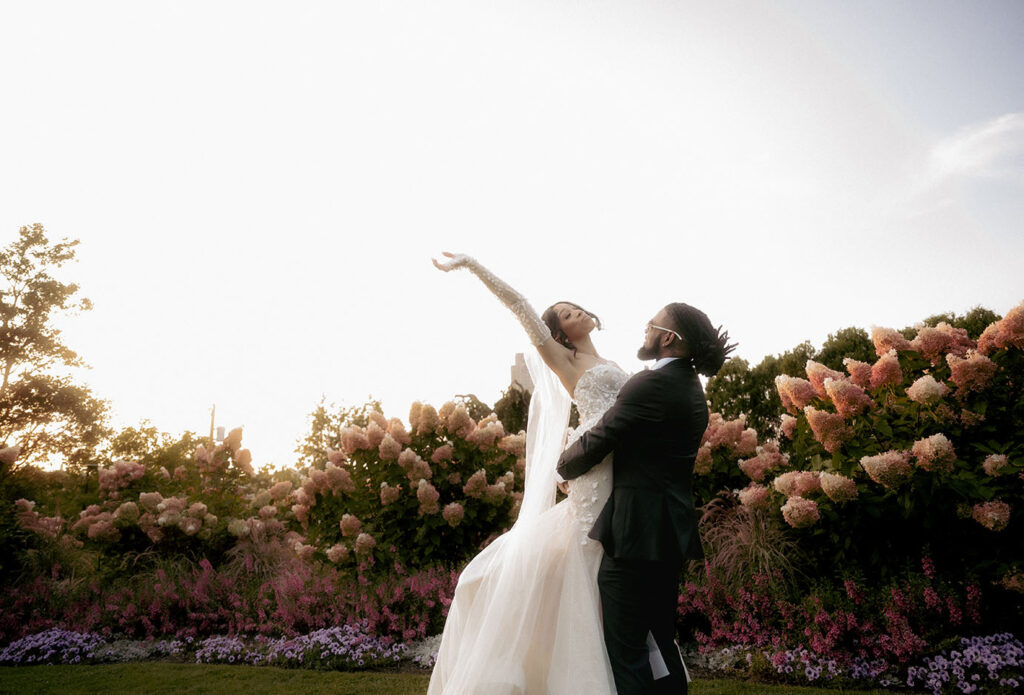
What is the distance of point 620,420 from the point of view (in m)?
2.73

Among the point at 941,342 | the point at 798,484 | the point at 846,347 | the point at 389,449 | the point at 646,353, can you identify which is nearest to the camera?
the point at 646,353

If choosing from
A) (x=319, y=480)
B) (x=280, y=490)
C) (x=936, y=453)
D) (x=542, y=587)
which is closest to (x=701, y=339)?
(x=542, y=587)

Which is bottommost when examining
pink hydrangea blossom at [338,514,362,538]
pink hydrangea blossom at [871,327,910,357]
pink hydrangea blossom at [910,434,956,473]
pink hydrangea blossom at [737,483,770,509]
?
pink hydrangea blossom at [338,514,362,538]

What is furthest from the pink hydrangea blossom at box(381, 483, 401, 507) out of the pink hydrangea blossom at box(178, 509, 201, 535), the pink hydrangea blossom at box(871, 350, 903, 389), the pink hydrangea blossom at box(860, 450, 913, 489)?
the pink hydrangea blossom at box(871, 350, 903, 389)

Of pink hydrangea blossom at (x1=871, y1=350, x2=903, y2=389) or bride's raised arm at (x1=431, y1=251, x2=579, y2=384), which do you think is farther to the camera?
pink hydrangea blossom at (x1=871, y1=350, x2=903, y2=389)

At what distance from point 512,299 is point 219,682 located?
4503mm

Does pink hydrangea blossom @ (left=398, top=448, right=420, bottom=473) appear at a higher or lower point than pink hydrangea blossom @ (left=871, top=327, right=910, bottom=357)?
lower

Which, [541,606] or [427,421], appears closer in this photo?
[541,606]

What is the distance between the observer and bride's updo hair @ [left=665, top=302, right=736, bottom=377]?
9.36 feet

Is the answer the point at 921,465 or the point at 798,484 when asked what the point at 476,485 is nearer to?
the point at 798,484

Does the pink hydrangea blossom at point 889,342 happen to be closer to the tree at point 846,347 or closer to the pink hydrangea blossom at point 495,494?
the pink hydrangea blossom at point 495,494

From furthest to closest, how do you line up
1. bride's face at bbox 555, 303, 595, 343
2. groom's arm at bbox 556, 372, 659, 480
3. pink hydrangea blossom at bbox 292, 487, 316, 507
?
1. pink hydrangea blossom at bbox 292, 487, 316, 507
2. bride's face at bbox 555, 303, 595, 343
3. groom's arm at bbox 556, 372, 659, 480

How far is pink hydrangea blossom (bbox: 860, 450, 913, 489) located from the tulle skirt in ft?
10.2

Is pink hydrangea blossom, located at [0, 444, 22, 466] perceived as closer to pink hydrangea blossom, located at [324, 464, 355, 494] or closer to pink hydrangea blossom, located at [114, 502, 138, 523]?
pink hydrangea blossom, located at [114, 502, 138, 523]
